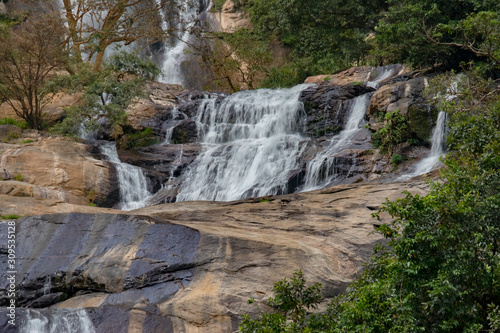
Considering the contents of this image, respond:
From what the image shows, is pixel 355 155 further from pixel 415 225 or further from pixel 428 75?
pixel 415 225

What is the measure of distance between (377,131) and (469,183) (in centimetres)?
1076

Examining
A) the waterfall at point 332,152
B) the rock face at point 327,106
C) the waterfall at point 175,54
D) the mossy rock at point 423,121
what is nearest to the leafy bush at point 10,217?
the waterfall at point 332,152

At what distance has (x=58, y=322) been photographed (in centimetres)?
869

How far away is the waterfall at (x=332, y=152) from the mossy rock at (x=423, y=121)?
245 cm

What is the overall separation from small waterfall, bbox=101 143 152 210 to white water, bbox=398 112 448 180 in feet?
30.1

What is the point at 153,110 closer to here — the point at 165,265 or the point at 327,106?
the point at 327,106

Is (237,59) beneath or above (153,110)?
above

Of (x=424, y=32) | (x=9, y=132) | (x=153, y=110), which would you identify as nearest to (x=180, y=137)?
(x=153, y=110)

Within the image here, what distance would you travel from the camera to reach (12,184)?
1422cm

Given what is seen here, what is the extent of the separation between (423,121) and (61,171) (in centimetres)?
1250

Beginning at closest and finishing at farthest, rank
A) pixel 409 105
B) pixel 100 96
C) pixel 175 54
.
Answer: pixel 409 105, pixel 100 96, pixel 175 54

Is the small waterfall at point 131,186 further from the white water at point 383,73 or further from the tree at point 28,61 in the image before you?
the white water at point 383,73

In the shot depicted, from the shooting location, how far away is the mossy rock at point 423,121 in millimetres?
16984

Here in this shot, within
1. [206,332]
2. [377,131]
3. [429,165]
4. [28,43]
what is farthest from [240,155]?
[206,332]
